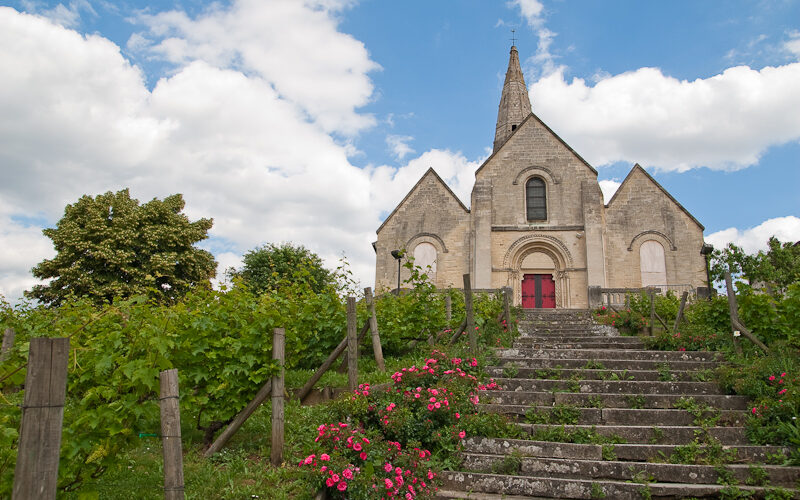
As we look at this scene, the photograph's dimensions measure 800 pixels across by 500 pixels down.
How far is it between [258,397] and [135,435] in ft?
6.02

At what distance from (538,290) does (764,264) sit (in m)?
12.6

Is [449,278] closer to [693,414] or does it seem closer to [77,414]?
[693,414]

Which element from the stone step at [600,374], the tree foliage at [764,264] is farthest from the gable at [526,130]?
the stone step at [600,374]

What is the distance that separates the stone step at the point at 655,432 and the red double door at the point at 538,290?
1665 centimetres

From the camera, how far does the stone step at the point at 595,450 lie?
18.7ft

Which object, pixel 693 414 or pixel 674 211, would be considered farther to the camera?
pixel 674 211

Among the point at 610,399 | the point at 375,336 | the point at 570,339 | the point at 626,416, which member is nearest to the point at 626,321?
the point at 570,339

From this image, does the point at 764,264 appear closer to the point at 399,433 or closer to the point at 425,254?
the point at 425,254

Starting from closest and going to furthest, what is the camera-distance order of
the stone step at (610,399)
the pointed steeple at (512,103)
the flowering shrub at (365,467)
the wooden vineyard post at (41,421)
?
the wooden vineyard post at (41,421), the flowering shrub at (365,467), the stone step at (610,399), the pointed steeple at (512,103)

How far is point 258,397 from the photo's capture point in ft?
19.2

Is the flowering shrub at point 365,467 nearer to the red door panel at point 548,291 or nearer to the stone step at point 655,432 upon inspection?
the stone step at point 655,432

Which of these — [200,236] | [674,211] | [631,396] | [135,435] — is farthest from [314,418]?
[200,236]

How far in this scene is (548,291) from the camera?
2277 centimetres

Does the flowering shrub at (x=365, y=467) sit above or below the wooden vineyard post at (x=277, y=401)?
below
